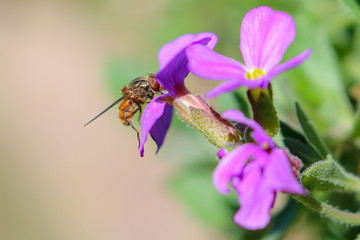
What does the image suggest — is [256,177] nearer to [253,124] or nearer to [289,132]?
[253,124]

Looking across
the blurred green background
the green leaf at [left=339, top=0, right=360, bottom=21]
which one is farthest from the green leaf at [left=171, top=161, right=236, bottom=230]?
the green leaf at [left=339, top=0, right=360, bottom=21]

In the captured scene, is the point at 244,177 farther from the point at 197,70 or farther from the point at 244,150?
the point at 197,70

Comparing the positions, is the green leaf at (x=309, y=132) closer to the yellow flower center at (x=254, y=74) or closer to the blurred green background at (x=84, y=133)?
the yellow flower center at (x=254, y=74)

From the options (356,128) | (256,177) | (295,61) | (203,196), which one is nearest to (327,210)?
(256,177)

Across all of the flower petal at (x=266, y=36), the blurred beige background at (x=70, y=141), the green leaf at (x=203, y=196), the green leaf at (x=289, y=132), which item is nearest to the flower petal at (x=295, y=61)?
the flower petal at (x=266, y=36)

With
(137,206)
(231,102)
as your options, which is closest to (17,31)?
(137,206)
